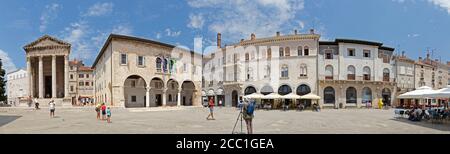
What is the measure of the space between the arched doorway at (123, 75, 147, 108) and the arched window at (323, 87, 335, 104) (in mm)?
25994

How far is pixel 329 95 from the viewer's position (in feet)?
128

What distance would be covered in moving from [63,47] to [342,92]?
4532 centimetres

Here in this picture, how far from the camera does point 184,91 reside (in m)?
49.6

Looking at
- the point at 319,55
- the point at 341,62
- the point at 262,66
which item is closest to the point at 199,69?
the point at 262,66

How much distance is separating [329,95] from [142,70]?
26508 mm

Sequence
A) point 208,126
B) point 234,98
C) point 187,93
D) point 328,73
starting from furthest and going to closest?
point 187,93 → point 234,98 → point 328,73 → point 208,126

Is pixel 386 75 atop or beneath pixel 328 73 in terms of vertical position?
beneath

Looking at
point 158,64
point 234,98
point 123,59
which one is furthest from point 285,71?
point 123,59

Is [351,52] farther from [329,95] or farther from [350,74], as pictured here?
[329,95]

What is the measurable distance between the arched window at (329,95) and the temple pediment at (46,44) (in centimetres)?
4214

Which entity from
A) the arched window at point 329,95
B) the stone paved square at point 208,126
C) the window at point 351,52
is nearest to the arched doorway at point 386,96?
the window at point 351,52

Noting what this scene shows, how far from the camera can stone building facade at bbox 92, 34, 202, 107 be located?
1276 inches

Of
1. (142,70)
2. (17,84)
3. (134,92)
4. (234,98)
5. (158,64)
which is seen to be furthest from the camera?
(17,84)

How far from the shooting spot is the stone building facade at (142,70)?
32.4m
